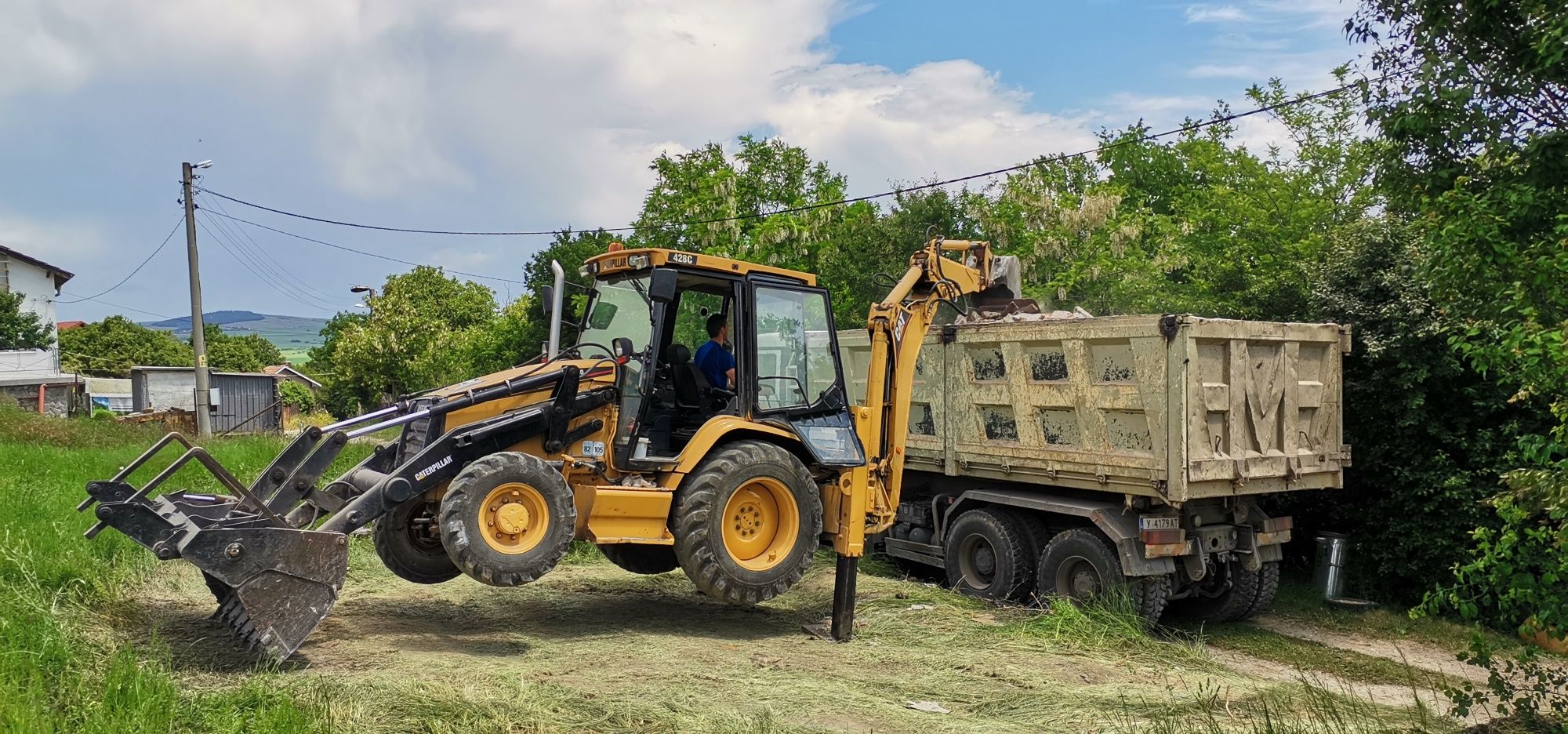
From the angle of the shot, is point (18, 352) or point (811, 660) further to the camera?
point (18, 352)

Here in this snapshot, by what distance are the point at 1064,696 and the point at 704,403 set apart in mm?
3126

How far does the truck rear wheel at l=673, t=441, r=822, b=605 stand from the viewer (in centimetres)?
710

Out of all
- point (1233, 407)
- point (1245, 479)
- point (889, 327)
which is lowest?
point (1245, 479)

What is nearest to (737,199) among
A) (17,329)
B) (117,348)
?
(17,329)

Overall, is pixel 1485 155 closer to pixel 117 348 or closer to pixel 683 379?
pixel 683 379

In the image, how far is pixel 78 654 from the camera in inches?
219

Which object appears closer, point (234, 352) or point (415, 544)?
point (415, 544)

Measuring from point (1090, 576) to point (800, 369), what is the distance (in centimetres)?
290

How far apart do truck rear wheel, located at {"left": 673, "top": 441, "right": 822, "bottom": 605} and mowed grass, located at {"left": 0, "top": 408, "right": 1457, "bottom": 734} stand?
1.41 feet

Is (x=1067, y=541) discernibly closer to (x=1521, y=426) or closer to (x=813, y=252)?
(x=1521, y=426)

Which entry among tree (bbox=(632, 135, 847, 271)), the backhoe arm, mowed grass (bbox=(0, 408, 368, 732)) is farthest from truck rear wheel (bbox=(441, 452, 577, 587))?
tree (bbox=(632, 135, 847, 271))

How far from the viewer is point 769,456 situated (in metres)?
7.43

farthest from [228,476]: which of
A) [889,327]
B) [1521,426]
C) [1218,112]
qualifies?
[1218,112]

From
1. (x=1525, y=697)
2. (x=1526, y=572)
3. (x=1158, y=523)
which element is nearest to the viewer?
(x=1526, y=572)
